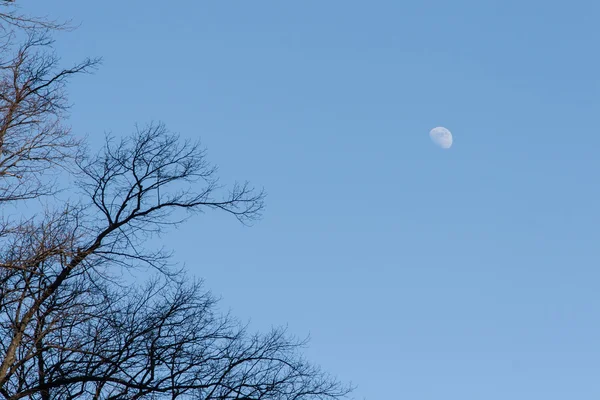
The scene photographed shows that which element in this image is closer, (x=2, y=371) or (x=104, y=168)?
(x=2, y=371)

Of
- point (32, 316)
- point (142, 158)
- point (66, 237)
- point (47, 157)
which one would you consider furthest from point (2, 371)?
point (142, 158)

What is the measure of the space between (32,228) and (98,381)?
2.69 meters

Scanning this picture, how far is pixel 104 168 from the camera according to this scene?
1559 centimetres

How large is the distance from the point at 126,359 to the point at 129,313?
1.08 m

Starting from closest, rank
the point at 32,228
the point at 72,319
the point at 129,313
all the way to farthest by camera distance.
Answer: the point at 32,228 < the point at 72,319 < the point at 129,313

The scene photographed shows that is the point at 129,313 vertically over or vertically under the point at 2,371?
over

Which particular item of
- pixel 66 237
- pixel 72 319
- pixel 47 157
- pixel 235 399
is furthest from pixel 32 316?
pixel 235 399

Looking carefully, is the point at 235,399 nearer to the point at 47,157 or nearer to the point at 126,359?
the point at 126,359

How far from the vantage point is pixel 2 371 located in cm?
1335

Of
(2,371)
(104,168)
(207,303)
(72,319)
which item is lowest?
(2,371)

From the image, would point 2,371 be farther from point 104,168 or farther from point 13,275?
point 104,168

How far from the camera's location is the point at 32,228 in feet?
43.3

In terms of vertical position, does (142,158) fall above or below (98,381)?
above

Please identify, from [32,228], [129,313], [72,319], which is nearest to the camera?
[32,228]
